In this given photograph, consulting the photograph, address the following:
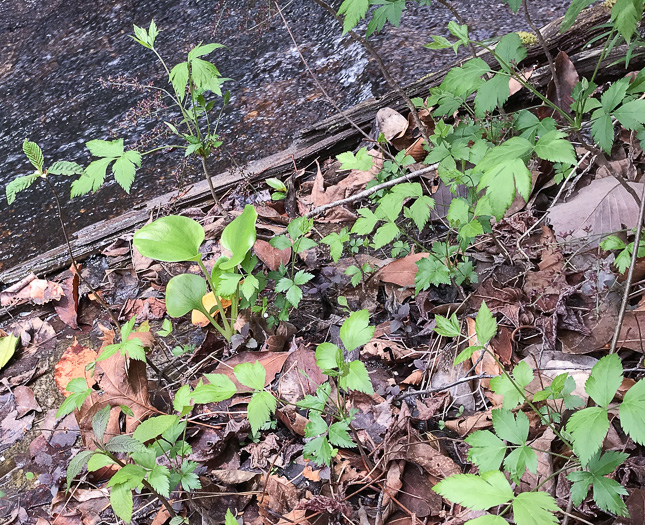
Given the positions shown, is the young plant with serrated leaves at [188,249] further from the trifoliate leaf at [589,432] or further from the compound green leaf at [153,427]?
the trifoliate leaf at [589,432]

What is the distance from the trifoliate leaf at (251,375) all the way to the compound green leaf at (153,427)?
32 centimetres

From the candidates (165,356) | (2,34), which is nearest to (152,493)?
(165,356)

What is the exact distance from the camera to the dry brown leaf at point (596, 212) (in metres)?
1.73

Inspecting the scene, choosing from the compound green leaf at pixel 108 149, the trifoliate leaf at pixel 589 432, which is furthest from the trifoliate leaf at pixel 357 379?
the compound green leaf at pixel 108 149

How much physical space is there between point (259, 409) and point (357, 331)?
0.34 meters

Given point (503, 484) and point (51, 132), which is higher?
point (51, 132)

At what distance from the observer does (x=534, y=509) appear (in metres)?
0.94

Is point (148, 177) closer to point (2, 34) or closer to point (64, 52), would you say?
point (64, 52)

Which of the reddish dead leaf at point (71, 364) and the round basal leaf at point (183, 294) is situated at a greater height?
the round basal leaf at point (183, 294)

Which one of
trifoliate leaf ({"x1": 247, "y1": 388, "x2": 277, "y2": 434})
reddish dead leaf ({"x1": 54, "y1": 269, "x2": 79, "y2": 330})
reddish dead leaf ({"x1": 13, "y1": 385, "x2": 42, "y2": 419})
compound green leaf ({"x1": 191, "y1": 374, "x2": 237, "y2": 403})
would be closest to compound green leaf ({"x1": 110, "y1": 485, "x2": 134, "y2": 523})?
compound green leaf ({"x1": 191, "y1": 374, "x2": 237, "y2": 403})

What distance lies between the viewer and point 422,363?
1733 mm

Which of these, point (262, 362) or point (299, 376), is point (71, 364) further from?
point (299, 376)

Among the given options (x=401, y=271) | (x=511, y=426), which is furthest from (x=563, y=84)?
(x=511, y=426)

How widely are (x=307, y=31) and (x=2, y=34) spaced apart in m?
3.51
